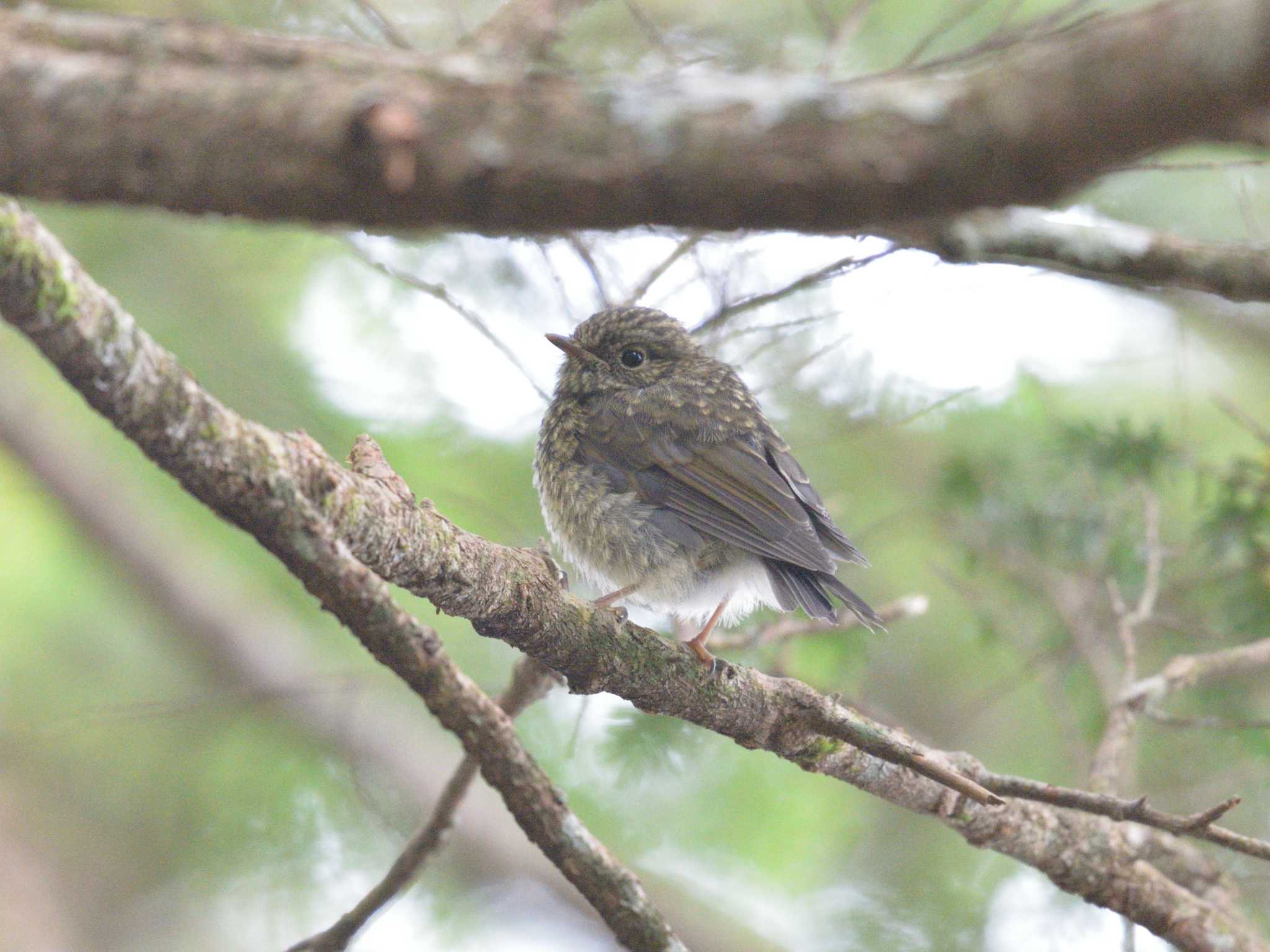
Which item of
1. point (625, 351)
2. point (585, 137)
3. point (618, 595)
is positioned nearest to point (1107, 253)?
point (585, 137)

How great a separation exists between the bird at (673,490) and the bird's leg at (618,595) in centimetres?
1

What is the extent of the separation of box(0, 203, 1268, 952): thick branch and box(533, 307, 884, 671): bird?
64 centimetres

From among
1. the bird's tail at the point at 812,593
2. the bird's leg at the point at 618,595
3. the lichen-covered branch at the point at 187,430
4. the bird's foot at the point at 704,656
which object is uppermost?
the bird's tail at the point at 812,593

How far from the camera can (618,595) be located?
12.5ft

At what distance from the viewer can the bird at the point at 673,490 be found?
385 centimetres

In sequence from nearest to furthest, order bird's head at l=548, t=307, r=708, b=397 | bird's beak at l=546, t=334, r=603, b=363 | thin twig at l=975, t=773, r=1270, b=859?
thin twig at l=975, t=773, r=1270, b=859, bird's beak at l=546, t=334, r=603, b=363, bird's head at l=548, t=307, r=708, b=397

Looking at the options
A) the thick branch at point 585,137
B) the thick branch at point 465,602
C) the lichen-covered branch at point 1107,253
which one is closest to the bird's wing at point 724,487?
the thick branch at point 465,602

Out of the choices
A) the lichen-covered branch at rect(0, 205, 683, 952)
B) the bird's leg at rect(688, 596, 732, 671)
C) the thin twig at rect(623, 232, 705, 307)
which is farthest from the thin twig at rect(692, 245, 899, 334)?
the lichen-covered branch at rect(0, 205, 683, 952)

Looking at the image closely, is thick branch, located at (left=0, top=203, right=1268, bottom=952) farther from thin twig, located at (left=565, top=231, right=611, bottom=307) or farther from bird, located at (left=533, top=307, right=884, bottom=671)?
thin twig, located at (left=565, top=231, right=611, bottom=307)

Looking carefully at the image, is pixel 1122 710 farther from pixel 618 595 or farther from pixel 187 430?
pixel 187 430

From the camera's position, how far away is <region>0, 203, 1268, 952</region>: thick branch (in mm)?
1436

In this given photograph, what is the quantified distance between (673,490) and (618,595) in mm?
452

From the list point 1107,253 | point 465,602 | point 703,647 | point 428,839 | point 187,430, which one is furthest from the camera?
point 428,839

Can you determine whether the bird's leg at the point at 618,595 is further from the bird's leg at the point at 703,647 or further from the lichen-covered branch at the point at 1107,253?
the lichen-covered branch at the point at 1107,253
